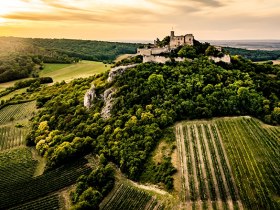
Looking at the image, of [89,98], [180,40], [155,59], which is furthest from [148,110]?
[180,40]

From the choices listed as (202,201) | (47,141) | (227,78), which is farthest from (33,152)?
(227,78)

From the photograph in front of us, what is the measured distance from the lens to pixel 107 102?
89188 millimetres

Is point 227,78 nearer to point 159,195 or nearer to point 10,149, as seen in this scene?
point 159,195

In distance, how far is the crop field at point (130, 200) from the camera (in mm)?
54906

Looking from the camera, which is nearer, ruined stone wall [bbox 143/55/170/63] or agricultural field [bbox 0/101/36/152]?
agricultural field [bbox 0/101/36/152]

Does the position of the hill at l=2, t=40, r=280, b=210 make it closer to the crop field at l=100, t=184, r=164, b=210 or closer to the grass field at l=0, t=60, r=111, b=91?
the crop field at l=100, t=184, r=164, b=210

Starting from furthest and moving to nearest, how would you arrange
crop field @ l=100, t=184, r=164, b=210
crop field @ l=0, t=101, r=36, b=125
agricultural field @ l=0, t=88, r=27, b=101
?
agricultural field @ l=0, t=88, r=27, b=101, crop field @ l=0, t=101, r=36, b=125, crop field @ l=100, t=184, r=164, b=210

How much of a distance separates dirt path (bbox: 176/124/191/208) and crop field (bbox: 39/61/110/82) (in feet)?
287

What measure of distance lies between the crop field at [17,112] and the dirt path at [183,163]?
55207 mm

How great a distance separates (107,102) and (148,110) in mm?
14266

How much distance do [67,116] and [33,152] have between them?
15.2m

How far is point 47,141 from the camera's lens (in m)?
81.6

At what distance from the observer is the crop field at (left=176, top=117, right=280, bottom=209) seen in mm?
53688

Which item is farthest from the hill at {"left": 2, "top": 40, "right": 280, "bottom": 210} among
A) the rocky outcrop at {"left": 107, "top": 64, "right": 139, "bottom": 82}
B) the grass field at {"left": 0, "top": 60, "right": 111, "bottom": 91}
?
the grass field at {"left": 0, "top": 60, "right": 111, "bottom": 91}
